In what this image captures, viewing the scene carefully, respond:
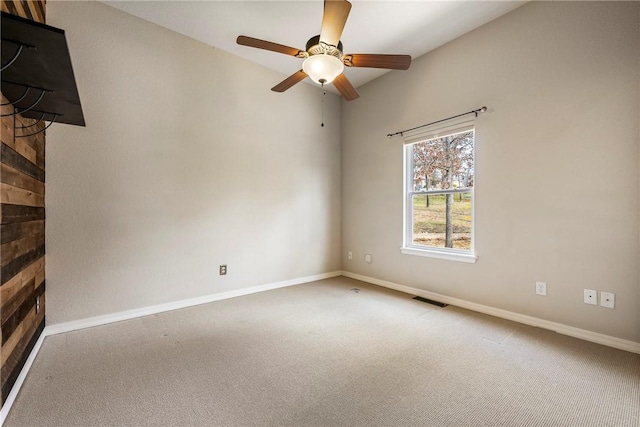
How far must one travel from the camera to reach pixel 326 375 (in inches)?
72.1

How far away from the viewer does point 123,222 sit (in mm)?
2764

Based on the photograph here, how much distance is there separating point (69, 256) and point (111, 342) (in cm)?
86

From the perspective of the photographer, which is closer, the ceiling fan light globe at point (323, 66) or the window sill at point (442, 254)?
the ceiling fan light globe at point (323, 66)

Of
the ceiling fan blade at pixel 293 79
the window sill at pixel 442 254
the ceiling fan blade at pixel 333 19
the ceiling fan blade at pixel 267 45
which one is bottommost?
the window sill at pixel 442 254

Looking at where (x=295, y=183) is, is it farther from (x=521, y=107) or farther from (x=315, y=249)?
(x=521, y=107)

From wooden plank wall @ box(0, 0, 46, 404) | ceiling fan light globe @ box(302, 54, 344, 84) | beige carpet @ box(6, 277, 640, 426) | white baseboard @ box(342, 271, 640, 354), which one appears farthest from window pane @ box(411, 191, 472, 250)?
wooden plank wall @ box(0, 0, 46, 404)

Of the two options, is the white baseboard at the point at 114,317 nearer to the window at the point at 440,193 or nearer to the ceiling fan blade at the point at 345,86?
the window at the point at 440,193

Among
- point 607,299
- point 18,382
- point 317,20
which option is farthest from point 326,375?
point 317,20

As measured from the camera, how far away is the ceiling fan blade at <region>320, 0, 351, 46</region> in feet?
5.55

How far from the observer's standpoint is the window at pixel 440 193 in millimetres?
3170

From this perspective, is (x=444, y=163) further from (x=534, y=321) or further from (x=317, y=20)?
(x=317, y=20)

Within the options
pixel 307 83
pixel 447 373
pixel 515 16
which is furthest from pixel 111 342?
pixel 515 16

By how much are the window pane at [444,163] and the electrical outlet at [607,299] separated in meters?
1.42

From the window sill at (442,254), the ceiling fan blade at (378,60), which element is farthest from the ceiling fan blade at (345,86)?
the window sill at (442,254)
